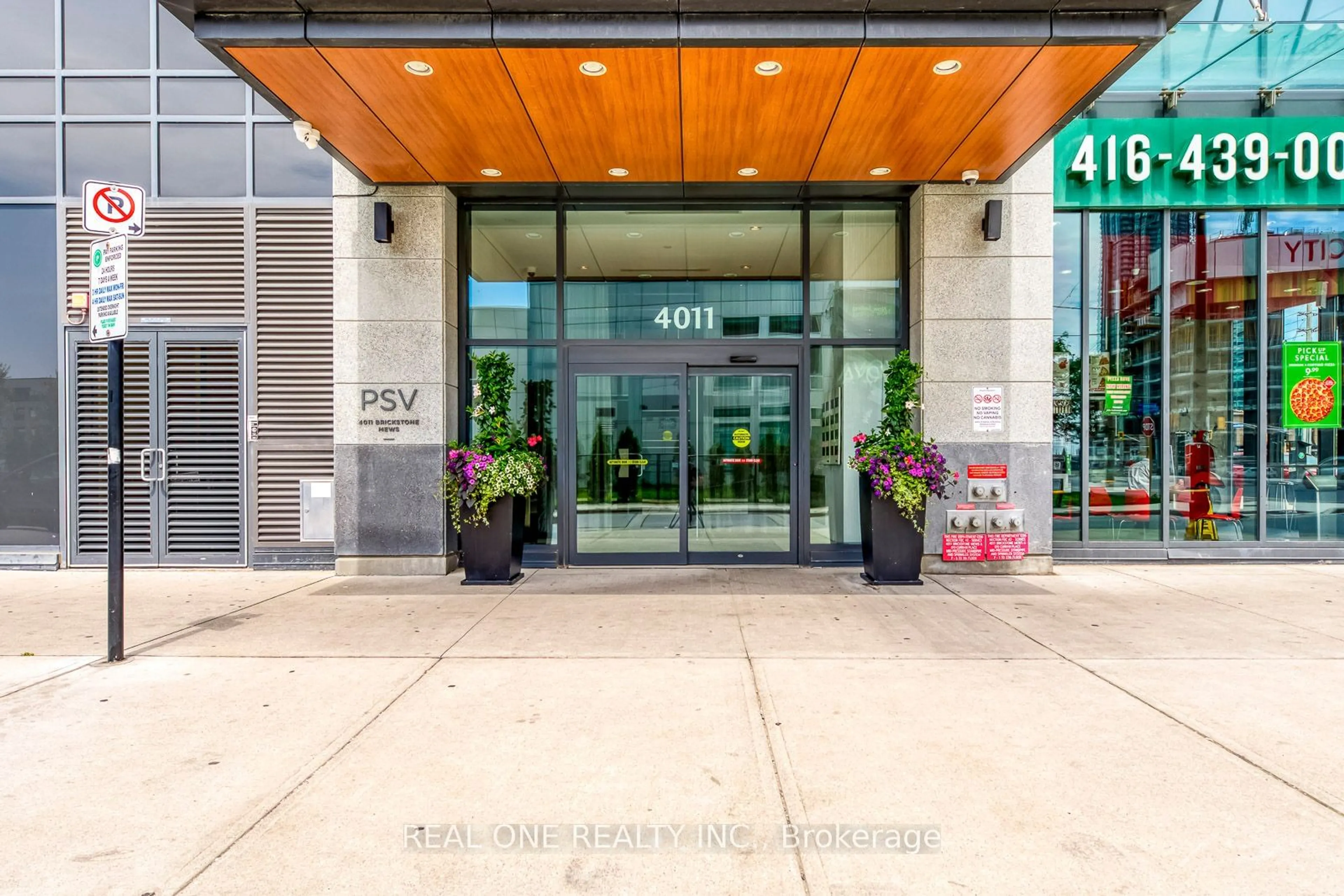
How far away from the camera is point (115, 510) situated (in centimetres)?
513

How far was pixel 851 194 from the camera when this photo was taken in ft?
28.3

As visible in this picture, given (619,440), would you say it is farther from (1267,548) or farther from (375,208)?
(1267,548)

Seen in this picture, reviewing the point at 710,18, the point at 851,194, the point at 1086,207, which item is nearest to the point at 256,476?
the point at 710,18

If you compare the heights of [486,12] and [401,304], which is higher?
[486,12]

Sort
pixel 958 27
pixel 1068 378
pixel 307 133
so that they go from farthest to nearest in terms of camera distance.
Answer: pixel 1068 378, pixel 307 133, pixel 958 27

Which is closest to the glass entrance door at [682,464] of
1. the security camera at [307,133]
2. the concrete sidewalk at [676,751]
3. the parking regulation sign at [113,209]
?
the concrete sidewalk at [676,751]

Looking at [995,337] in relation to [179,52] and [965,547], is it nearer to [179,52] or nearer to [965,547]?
[965,547]

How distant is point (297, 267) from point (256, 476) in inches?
96.6

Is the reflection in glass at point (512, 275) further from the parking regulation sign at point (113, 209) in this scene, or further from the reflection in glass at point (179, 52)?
the parking regulation sign at point (113, 209)

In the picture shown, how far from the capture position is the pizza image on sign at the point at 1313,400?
8961 millimetres

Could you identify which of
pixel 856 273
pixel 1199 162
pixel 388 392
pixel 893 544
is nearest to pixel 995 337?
pixel 856 273

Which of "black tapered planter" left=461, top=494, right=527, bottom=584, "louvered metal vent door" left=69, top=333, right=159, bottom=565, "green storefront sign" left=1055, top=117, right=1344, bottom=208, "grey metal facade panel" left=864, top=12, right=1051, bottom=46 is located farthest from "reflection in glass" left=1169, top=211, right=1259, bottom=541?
"louvered metal vent door" left=69, top=333, right=159, bottom=565

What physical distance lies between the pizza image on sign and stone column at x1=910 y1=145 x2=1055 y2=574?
3480 millimetres

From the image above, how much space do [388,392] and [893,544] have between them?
5680 mm
